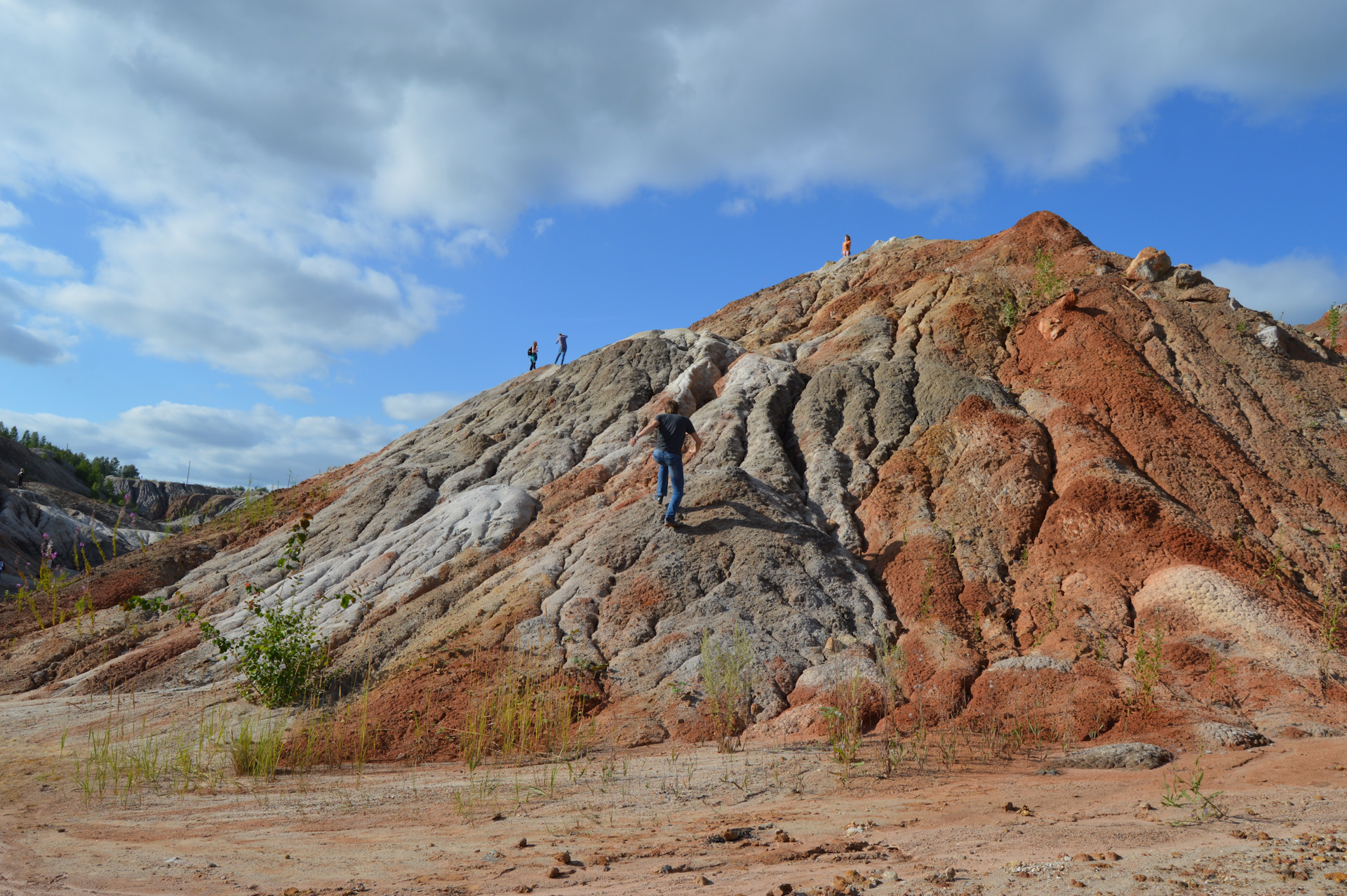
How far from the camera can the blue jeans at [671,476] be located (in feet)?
32.6

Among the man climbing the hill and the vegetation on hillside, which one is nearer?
the man climbing the hill

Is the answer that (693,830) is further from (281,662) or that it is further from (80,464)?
(80,464)

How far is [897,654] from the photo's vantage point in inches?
298

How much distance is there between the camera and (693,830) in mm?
4328

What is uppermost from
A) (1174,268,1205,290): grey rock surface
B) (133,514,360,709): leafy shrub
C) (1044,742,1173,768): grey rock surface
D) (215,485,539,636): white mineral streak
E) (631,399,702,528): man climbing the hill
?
(1174,268,1205,290): grey rock surface

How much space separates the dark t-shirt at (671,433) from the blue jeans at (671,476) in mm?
74

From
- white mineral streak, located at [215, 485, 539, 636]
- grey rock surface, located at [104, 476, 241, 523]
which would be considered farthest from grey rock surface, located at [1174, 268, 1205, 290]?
Answer: grey rock surface, located at [104, 476, 241, 523]

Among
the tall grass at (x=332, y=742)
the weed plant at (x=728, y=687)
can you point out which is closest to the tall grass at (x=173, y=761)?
the tall grass at (x=332, y=742)

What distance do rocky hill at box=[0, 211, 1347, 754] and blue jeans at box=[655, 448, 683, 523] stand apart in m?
0.29

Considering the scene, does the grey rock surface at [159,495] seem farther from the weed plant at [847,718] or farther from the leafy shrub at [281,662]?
the weed plant at [847,718]

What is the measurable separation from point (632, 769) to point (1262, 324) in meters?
14.1

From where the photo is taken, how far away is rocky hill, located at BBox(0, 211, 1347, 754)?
296 inches

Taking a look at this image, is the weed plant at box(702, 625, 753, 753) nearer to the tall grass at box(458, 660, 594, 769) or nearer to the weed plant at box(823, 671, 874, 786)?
the weed plant at box(823, 671, 874, 786)

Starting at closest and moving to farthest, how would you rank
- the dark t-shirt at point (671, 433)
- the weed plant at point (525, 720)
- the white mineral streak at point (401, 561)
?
the weed plant at point (525, 720)
the dark t-shirt at point (671, 433)
the white mineral streak at point (401, 561)
